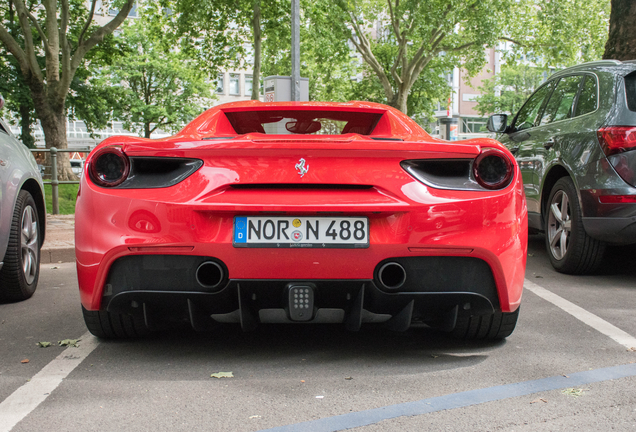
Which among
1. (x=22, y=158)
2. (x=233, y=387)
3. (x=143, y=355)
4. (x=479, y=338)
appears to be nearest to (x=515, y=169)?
(x=479, y=338)

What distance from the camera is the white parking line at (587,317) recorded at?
3945mm

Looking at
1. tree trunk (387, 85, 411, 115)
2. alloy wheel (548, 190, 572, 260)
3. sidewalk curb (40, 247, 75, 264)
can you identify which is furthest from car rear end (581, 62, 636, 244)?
tree trunk (387, 85, 411, 115)

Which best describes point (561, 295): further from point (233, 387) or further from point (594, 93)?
point (233, 387)

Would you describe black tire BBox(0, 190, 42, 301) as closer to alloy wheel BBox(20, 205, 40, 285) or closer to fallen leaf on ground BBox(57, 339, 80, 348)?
alloy wheel BBox(20, 205, 40, 285)

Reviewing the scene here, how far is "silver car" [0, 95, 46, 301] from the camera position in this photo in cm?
480

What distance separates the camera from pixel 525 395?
2.98 meters

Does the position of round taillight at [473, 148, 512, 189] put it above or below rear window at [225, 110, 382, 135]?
below

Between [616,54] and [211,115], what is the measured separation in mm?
8180

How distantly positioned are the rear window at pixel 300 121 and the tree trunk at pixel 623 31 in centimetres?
714

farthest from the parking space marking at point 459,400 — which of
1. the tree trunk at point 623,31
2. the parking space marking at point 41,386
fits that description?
the tree trunk at point 623,31

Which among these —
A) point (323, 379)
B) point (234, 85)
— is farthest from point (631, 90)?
point (234, 85)

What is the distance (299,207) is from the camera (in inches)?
126

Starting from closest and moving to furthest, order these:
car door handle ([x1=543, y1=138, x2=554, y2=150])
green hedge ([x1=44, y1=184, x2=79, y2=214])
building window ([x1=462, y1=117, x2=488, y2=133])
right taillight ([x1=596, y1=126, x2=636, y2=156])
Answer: right taillight ([x1=596, y1=126, x2=636, y2=156]) → car door handle ([x1=543, y1=138, x2=554, y2=150]) → green hedge ([x1=44, y1=184, x2=79, y2=214]) → building window ([x1=462, y1=117, x2=488, y2=133])

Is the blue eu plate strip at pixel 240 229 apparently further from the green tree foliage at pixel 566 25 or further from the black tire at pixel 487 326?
the green tree foliage at pixel 566 25
